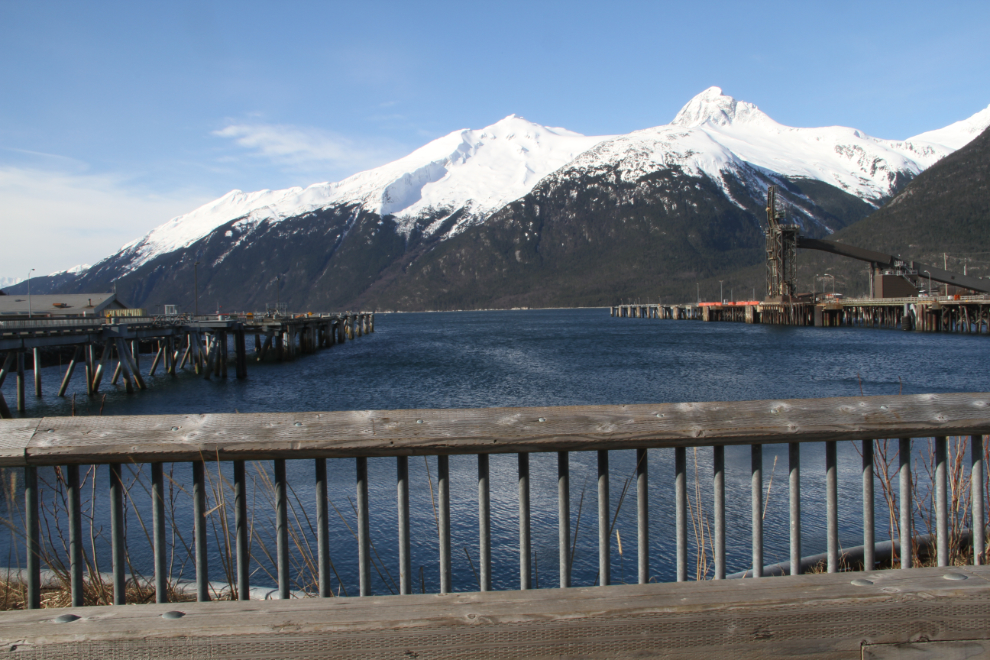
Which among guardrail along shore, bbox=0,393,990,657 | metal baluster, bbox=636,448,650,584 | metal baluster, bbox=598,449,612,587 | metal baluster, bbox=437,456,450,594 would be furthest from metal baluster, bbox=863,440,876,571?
metal baluster, bbox=437,456,450,594

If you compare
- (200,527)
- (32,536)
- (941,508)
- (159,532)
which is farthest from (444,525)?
(941,508)

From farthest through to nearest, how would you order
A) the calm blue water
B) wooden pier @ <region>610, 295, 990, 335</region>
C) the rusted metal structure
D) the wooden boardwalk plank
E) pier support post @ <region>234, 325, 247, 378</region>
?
the rusted metal structure < wooden pier @ <region>610, 295, 990, 335</region> < pier support post @ <region>234, 325, 247, 378</region> < the calm blue water < the wooden boardwalk plank

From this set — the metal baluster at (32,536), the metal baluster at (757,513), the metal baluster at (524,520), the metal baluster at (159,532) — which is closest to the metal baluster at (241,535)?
the metal baluster at (159,532)

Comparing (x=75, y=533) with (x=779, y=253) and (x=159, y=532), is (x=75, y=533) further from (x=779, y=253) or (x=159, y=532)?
(x=779, y=253)

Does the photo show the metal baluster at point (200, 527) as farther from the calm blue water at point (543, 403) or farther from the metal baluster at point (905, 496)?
the metal baluster at point (905, 496)

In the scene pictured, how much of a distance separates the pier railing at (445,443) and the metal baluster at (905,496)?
11mm

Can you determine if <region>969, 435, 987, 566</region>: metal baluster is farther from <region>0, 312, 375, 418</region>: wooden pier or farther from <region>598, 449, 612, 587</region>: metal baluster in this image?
<region>0, 312, 375, 418</region>: wooden pier

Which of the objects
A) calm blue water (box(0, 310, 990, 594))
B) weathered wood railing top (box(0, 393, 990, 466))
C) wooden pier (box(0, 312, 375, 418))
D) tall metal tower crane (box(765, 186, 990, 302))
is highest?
tall metal tower crane (box(765, 186, 990, 302))

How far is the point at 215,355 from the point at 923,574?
48.6 meters

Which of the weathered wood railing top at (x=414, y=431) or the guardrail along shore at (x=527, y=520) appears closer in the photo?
the guardrail along shore at (x=527, y=520)

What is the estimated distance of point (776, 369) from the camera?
40.9 metres

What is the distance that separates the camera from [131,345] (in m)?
49.4

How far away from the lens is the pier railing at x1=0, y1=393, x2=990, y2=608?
2.67m

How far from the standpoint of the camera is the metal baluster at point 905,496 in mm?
3014
